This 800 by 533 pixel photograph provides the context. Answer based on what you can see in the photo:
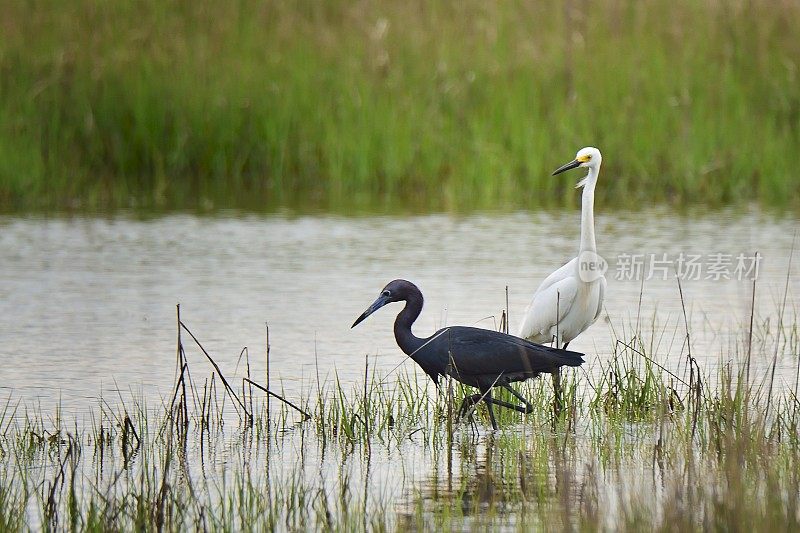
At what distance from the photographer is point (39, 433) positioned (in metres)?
6.11

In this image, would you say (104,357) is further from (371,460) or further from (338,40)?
(338,40)

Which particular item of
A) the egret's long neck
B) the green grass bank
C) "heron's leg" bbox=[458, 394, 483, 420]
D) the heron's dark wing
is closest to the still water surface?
the egret's long neck

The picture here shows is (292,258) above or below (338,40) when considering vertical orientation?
below

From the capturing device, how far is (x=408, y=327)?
263 inches

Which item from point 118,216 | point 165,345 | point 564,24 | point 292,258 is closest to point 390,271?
point 292,258

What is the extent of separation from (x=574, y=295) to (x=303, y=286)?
352 cm

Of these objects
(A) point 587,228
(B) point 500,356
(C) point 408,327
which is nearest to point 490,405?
(B) point 500,356

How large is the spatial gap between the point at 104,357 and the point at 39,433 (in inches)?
77.9

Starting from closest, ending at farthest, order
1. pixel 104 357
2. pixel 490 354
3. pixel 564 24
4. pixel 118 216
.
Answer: pixel 490 354 < pixel 104 357 < pixel 118 216 < pixel 564 24

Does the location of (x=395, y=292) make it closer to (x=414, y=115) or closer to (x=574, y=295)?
(x=574, y=295)

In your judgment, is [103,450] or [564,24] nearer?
[103,450]

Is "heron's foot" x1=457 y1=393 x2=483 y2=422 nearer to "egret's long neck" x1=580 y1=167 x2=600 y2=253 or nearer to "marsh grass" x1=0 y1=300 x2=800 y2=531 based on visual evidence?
"marsh grass" x1=0 y1=300 x2=800 y2=531

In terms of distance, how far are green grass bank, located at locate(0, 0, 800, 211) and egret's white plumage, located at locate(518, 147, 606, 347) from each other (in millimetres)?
6505

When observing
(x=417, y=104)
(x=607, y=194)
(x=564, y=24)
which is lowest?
(x=607, y=194)
